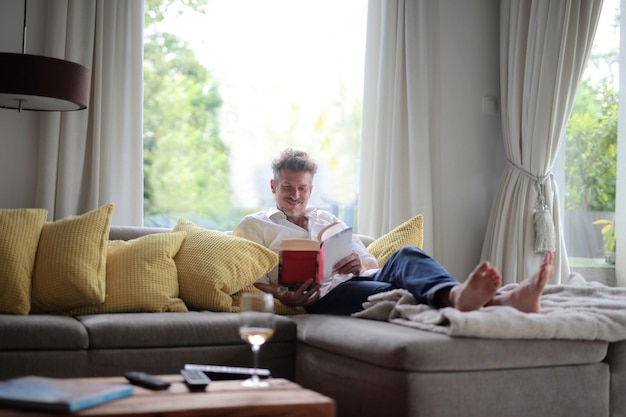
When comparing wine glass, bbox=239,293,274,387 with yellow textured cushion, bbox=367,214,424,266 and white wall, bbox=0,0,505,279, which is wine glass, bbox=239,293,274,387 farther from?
white wall, bbox=0,0,505,279

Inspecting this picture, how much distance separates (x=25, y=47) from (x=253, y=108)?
53.2 inches

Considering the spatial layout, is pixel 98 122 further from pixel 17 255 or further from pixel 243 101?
pixel 17 255

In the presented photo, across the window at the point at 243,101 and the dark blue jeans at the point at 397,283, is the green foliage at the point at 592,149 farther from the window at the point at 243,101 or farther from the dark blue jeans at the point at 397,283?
the dark blue jeans at the point at 397,283

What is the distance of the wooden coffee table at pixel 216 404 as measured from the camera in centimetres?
167

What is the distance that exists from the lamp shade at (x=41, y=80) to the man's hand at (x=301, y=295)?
3.94ft

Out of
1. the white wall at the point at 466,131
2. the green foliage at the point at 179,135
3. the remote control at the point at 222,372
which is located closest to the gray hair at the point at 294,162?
the green foliage at the point at 179,135

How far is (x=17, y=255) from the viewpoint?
2938 mm

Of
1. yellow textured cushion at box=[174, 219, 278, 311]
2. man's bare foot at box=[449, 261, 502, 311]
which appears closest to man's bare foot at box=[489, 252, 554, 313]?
man's bare foot at box=[449, 261, 502, 311]

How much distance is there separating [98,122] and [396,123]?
1.81 metres

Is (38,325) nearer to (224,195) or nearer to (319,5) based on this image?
(224,195)

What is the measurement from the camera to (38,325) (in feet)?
8.61

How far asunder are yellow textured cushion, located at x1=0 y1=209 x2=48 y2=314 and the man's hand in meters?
0.97

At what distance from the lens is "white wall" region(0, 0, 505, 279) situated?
5.03 metres

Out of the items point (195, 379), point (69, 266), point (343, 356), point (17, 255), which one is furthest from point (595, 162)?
point (195, 379)
